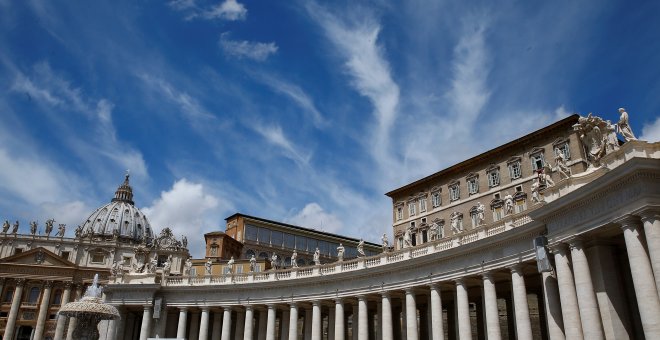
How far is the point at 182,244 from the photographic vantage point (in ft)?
379

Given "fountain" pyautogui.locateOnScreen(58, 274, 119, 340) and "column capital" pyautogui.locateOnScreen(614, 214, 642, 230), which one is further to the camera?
"fountain" pyautogui.locateOnScreen(58, 274, 119, 340)

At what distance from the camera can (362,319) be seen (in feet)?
156

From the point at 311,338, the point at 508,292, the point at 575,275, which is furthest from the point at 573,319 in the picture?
the point at 311,338

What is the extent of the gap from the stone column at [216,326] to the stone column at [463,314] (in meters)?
32.3

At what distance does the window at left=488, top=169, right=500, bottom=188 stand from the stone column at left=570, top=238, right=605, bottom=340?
31.7 m

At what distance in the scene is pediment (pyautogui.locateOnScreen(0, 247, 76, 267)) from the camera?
4136 inches

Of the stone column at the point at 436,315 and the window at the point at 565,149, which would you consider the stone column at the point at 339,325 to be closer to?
the stone column at the point at 436,315

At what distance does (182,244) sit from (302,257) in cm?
2731

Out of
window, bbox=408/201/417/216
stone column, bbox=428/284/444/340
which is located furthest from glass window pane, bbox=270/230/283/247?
stone column, bbox=428/284/444/340

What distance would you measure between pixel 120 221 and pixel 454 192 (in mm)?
134171

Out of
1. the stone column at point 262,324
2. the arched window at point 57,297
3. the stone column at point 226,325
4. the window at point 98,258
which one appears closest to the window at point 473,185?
the stone column at point 262,324

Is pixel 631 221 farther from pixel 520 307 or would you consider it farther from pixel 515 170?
pixel 515 170

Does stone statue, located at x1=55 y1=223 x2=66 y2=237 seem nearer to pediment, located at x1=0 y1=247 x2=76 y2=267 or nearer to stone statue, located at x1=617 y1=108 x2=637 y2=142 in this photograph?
pediment, located at x1=0 y1=247 x2=76 y2=267

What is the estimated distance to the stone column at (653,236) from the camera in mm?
24405
